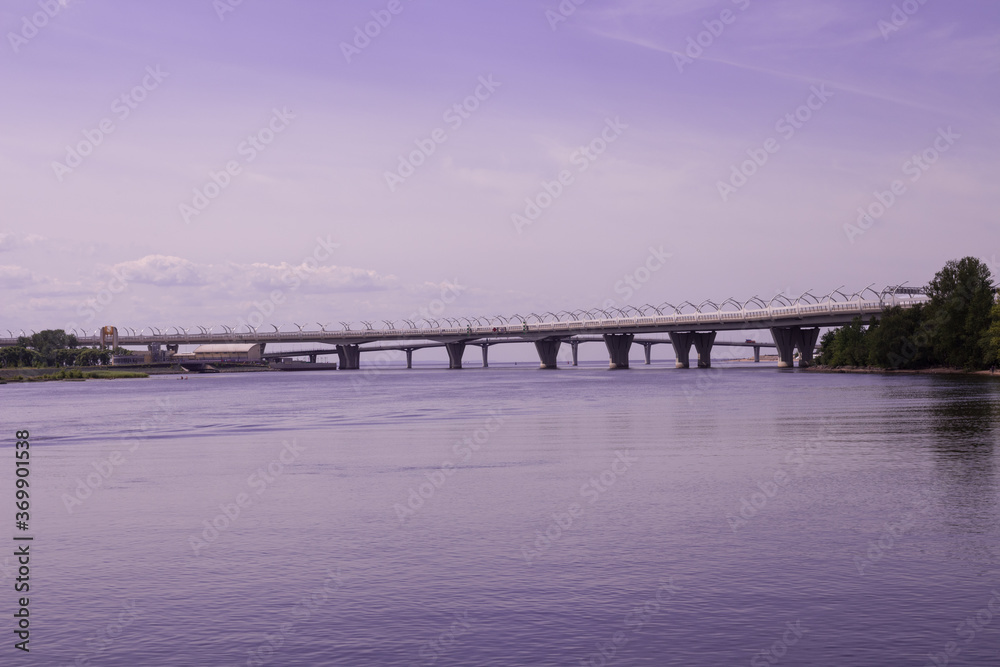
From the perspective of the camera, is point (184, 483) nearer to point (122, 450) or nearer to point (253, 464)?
point (253, 464)

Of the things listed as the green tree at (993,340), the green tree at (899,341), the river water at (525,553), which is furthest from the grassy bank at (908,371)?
the river water at (525,553)

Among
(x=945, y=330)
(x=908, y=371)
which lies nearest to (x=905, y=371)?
(x=908, y=371)

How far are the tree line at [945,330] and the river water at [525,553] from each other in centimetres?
8880

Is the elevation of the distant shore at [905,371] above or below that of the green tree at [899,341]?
below

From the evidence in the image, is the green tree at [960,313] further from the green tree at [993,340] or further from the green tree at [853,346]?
the green tree at [853,346]

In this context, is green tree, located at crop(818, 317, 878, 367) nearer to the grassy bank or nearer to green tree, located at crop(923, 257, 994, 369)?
the grassy bank

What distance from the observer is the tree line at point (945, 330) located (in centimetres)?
13562

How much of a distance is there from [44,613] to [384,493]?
16.9 metres

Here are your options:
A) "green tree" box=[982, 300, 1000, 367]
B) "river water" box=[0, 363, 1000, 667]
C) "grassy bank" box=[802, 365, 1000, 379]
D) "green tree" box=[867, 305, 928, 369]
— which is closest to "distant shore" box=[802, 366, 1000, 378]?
"grassy bank" box=[802, 365, 1000, 379]

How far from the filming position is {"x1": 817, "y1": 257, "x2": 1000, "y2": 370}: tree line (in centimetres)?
13562

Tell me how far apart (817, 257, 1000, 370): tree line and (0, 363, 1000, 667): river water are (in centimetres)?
8880

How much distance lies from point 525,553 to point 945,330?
451 ft

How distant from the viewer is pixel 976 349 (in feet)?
459

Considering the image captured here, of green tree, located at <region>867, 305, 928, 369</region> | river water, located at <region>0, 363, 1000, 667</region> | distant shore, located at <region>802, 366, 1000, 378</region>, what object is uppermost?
green tree, located at <region>867, 305, 928, 369</region>
